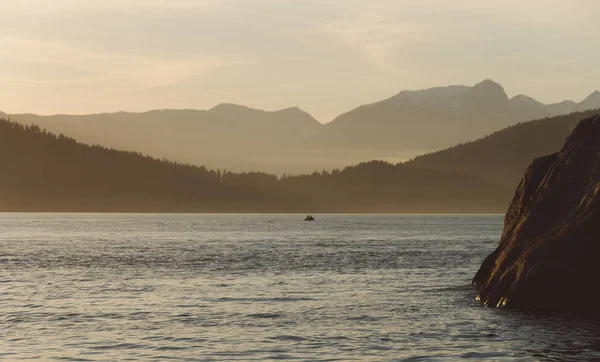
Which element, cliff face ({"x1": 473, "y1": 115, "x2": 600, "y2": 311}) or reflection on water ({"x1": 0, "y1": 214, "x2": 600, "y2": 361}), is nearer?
reflection on water ({"x1": 0, "y1": 214, "x2": 600, "y2": 361})

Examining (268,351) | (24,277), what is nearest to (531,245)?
(268,351)

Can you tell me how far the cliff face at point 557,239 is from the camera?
40.8 meters

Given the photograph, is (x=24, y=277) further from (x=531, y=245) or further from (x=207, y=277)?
(x=531, y=245)

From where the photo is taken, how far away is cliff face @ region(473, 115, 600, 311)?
134 feet

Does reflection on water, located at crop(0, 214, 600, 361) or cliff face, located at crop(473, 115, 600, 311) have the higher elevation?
cliff face, located at crop(473, 115, 600, 311)

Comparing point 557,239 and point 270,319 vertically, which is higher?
point 557,239

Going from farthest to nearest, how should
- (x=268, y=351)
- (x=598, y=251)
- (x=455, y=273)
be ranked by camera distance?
(x=455, y=273), (x=598, y=251), (x=268, y=351)

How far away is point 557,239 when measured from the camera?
41469 mm

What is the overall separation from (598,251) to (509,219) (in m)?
14.0

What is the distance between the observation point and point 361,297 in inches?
2062

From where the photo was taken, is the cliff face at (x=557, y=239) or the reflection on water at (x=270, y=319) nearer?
the reflection on water at (x=270, y=319)

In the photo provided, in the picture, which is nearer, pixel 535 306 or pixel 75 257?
pixel 535 306

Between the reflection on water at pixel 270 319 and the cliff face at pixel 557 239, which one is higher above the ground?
the cliff face at pixel 557 239

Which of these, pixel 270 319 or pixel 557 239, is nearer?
pixel 557 239
